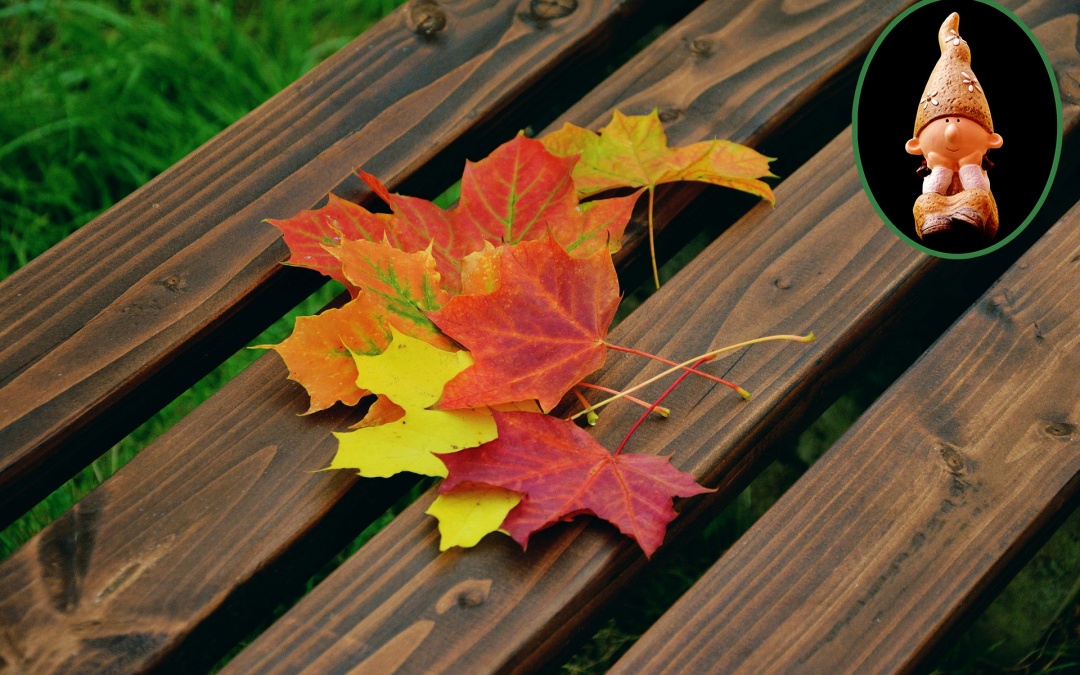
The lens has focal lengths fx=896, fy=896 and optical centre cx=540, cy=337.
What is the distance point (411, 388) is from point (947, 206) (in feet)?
2.24

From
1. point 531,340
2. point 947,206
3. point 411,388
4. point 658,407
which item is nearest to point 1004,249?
point 947,206

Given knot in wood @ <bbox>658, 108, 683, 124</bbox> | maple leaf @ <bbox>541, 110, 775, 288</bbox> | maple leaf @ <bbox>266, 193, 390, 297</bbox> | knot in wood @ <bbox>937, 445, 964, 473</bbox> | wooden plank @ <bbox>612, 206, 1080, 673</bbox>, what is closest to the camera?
wooden plank @ <bbox>612, 206, 1080, 673</bbox>

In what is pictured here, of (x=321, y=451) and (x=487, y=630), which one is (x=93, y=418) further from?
(x=487, y=630)

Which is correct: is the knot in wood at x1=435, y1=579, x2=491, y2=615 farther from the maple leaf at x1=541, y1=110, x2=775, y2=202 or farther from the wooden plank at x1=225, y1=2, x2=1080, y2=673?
the maple leaf at x1=541, y1=110, x2=775, y2=202

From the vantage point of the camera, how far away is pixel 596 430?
104 centimetres

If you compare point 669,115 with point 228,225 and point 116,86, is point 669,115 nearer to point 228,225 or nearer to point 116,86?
point 228,225

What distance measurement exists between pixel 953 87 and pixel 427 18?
806 mm

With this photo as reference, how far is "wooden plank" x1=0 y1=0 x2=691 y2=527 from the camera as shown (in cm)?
111

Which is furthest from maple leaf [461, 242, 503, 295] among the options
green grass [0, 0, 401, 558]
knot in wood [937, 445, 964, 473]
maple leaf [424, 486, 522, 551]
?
green grass [0, 0, 401, 558]

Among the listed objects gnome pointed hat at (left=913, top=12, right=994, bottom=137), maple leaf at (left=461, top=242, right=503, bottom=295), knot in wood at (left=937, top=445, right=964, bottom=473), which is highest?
maple leaf at (left=461, top=242, right=503, bottom=295)

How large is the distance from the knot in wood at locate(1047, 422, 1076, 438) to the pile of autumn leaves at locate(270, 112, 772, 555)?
43 centimetres

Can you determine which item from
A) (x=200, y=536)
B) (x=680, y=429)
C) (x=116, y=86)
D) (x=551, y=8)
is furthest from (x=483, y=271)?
(x=116, y=86)

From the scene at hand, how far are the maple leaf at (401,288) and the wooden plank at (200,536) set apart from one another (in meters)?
0.15

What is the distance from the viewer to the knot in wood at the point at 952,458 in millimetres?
998
